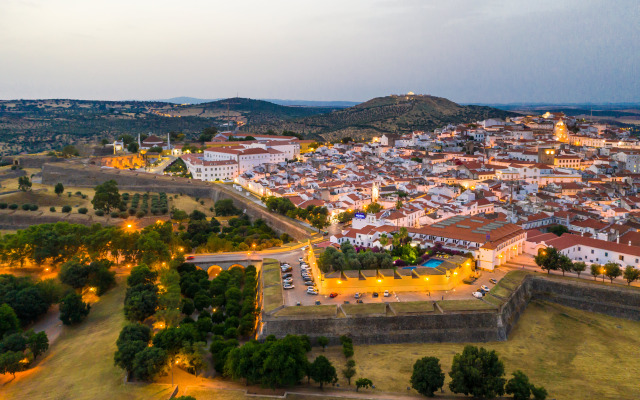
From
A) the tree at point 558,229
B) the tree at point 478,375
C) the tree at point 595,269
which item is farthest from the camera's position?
the tree at point 558,229

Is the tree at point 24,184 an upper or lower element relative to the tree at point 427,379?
upper

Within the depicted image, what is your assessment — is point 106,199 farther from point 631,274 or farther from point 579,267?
point 631,274

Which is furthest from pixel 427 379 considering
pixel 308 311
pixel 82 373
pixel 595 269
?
pixel 595 269

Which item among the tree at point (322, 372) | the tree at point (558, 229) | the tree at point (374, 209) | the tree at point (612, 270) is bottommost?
the tree at point (322, 372)

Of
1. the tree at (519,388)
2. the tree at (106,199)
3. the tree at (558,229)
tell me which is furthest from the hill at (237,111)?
the tree at (519,388)

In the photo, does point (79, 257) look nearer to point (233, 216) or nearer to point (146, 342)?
point (146, 342)

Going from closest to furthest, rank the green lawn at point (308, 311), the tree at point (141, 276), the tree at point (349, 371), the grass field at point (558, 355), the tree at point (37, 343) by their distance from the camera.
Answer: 1. the tree at point (349, 371)
2. the grass field at point (558, 355)
3. the tree at point (37, 343)
4. the green lawn at point (308, 311)
5. the tree at point (141, 276)

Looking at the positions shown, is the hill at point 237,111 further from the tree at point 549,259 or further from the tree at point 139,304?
the tree at point 139,304

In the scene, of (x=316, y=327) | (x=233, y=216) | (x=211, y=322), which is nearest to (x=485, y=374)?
(x=316, y=327)
